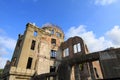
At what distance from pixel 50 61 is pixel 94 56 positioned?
12.7 meters

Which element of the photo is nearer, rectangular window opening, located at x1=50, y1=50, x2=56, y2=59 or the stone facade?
the stone facade

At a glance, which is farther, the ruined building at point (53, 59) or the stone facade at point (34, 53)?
the stone facade at point (34, 53)

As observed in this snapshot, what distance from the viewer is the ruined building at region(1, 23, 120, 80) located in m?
12.1

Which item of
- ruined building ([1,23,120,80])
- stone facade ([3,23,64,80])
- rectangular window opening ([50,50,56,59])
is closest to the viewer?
ruined building ([1,23,120,80])

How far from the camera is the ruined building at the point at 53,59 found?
12094 millimetres

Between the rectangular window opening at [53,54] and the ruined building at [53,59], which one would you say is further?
the rectangular window opening at [53,54]

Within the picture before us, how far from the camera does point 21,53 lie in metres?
19.8

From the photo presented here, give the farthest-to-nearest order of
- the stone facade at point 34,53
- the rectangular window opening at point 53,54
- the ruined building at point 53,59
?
1. the rectangular window opening at point 53,54
2. the stone facade at point 34,53
3. the ruined building at point 53,59

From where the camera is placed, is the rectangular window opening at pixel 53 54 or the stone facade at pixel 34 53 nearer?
the stone facade at pixel 34 53

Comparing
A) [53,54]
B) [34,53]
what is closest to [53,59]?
[53,54]

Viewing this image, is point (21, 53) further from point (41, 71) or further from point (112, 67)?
point (112, 67)

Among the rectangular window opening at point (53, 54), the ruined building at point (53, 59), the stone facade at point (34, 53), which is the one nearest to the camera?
the ruined building at point (53, 59)

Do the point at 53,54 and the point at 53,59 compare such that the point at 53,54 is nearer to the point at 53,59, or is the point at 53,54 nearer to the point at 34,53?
the point at 53,59

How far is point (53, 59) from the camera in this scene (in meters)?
24.5
